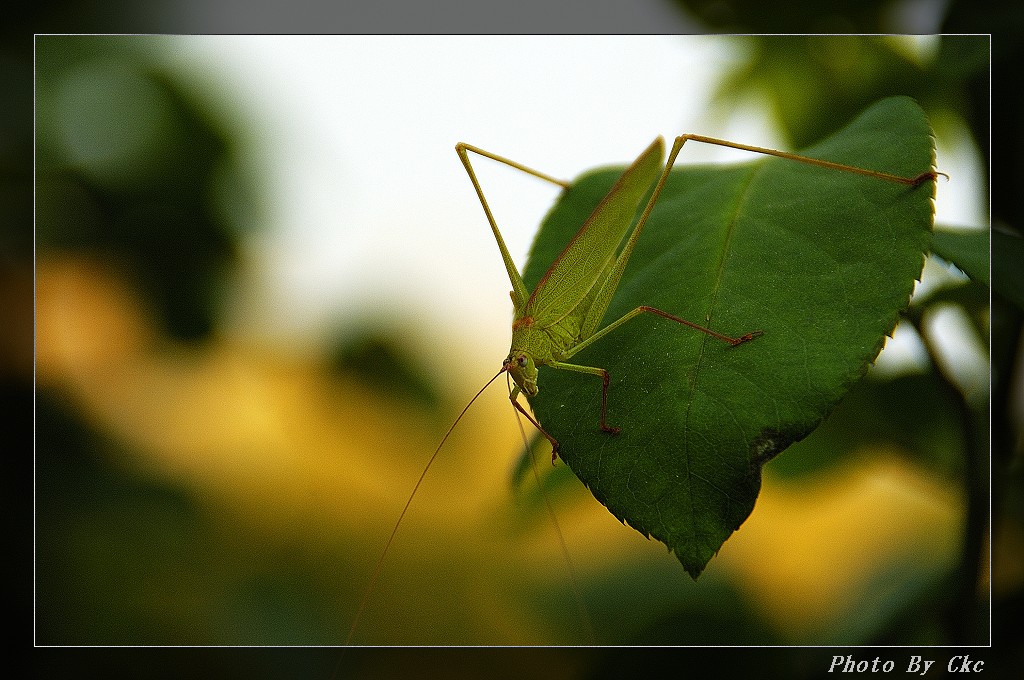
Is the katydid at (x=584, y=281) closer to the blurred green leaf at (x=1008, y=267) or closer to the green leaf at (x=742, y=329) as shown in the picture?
the green leaf at (x=742, y=329)

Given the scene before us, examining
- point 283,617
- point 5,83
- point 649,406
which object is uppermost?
point 5,83

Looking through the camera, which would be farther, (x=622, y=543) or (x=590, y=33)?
(x=622, y=543)

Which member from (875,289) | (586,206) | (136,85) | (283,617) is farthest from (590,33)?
(283,617)

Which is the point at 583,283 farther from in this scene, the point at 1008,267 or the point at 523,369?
the point at 1008,267

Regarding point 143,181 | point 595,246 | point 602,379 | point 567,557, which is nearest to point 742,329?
point 602,379

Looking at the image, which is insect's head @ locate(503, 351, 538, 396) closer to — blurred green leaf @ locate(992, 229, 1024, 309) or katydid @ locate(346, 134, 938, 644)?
katydid @ locate(346, 134, 938, 644)

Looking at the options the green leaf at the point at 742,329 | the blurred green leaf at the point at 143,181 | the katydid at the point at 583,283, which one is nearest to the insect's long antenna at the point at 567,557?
the katydid at the point at 583,283

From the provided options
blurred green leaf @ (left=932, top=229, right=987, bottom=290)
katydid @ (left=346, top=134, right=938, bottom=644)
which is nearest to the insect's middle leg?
katydid @ (left=346, top=134, right=938, bottom=644)

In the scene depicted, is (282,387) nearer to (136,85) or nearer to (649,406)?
(136,85)
